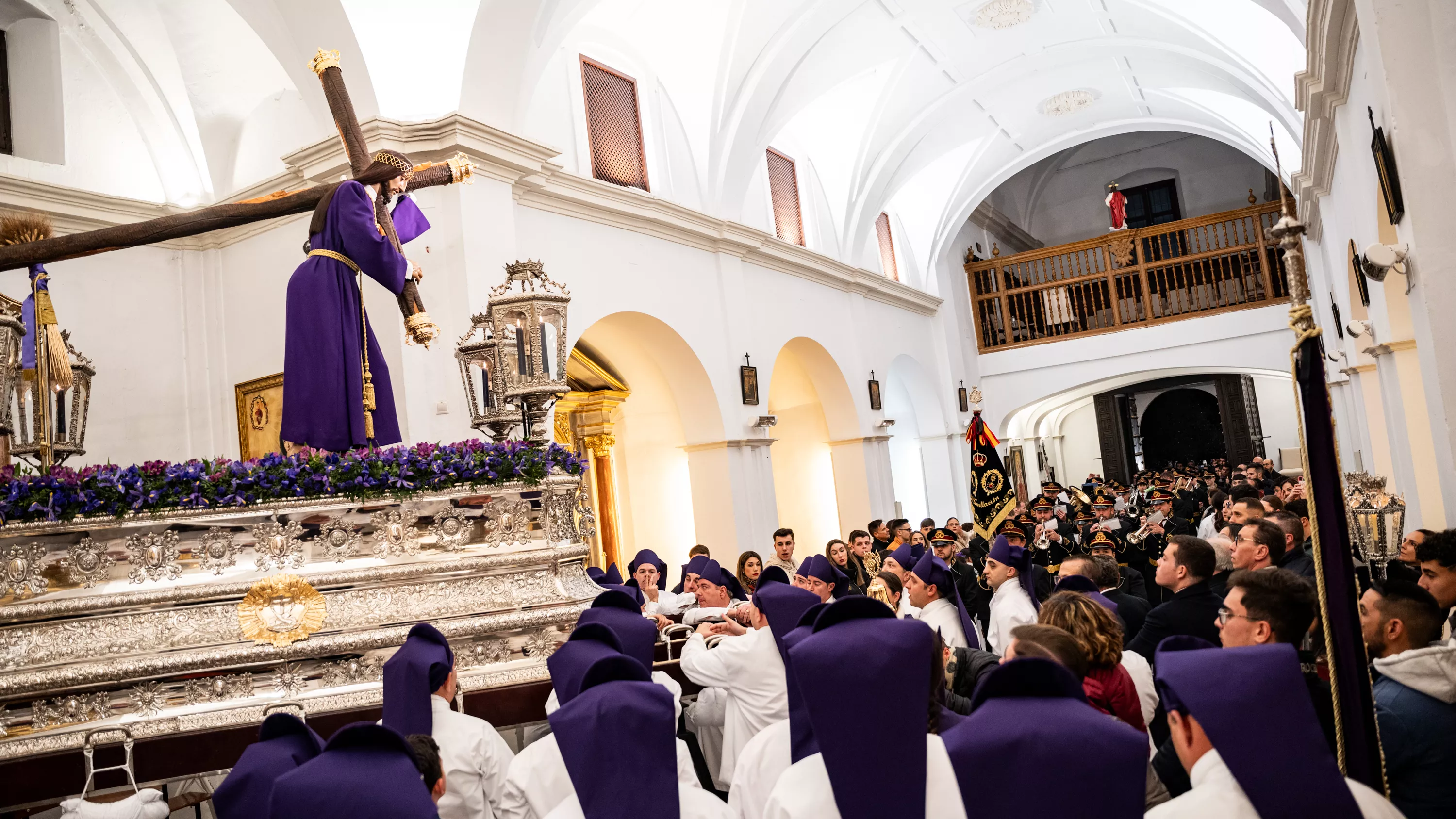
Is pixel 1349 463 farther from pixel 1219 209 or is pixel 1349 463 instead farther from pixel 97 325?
pixel 97 325

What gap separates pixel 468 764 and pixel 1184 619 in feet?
10.1

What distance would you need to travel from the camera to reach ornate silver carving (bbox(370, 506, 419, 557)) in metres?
5.54

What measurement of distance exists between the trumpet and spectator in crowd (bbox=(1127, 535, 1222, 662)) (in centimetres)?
455

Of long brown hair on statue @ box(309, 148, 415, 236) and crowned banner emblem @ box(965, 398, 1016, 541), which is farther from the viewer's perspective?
crowned banner emblem @ box(965, 398, 1016, 541)

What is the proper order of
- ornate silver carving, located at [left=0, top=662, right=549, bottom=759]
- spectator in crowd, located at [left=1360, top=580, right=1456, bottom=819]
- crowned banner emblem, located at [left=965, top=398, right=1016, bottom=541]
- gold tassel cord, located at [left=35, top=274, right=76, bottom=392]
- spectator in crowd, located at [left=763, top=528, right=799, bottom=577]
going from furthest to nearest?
crowned banner emblem, located at [left=965, top=398, right=1016, bottom=541] < spectator in crowd, located at [left=763, top=528, right=799, bottom=577] < gold tassel cord, located at [left=35, top=274, right=76, bottom=392] < ornate silver carving, located at [left=0, top=662, right=549, bottom=759] < spectator in crowd, located at [left=1360, top=580, right=1456, bottom=819]

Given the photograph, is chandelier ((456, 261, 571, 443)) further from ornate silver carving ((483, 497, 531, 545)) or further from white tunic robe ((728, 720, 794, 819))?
white tunic robe ((728, 720, 794, 819))

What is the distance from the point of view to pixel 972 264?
22.6 meters

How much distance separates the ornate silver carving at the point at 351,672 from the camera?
17.2 feet

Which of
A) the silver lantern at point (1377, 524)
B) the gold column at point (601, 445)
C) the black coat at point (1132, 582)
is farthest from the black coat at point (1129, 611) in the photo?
the gold column at point (601, 445)

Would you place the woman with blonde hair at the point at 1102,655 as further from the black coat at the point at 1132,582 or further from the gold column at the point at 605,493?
the gold column at the point at 605,493

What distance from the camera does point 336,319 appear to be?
5.84 m

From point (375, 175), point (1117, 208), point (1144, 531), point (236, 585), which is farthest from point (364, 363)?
point (1117, 208)

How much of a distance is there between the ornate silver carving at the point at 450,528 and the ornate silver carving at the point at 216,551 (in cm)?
97

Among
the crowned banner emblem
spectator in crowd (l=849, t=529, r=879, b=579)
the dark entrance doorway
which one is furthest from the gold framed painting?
the dark entrance doorway
